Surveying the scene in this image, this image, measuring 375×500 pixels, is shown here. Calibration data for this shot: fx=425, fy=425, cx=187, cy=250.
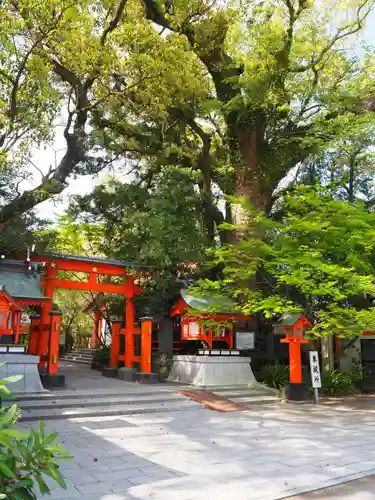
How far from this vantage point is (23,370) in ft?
34.0

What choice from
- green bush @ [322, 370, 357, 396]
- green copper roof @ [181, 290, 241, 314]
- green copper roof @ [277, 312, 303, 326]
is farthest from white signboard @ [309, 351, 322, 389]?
green copper roof @ [181, 290, 241, 314]

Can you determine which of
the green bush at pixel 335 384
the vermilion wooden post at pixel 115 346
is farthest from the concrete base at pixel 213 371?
the vermilion wooden post at pixel 115 346

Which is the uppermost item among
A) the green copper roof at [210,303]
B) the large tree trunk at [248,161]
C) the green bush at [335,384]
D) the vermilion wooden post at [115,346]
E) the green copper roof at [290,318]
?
the large tree trunk at [248,161]

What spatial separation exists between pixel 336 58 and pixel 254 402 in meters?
11.6

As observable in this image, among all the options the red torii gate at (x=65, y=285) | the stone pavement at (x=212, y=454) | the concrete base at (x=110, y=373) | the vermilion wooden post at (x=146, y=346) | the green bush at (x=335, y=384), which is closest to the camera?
the stone pavement at (x=212, y=454)

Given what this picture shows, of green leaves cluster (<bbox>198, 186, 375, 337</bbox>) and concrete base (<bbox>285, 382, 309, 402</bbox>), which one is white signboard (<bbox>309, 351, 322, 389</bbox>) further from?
green leaves cluster (<bbox>198, 186, 375, 337</bbox>)

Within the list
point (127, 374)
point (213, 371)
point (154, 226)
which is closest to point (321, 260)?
point (213, 371)

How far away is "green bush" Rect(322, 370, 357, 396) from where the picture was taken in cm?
1302

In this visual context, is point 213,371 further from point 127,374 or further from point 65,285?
point 65,285

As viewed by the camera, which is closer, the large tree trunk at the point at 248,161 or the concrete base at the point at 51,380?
the concrete base at the point at 51,380

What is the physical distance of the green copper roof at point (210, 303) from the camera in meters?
12.4

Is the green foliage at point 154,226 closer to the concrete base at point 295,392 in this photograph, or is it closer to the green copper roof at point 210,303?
the green copper roof at point 210,303

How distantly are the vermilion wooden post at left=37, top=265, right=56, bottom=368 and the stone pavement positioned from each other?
4.51 meters

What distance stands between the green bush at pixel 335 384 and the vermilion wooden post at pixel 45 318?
8.51 metres
